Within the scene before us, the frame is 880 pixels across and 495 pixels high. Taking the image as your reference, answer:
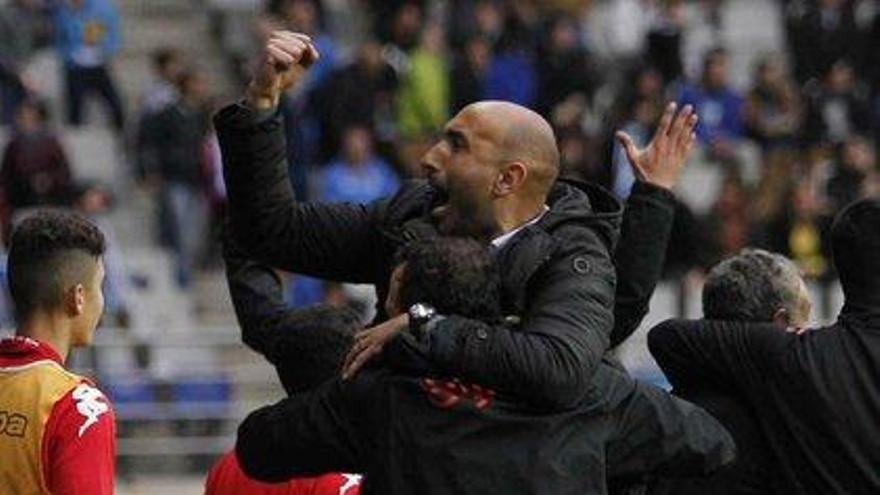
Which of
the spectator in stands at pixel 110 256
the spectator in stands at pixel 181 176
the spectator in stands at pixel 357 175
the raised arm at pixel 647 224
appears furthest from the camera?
the spectator in stands at pixel 181 176

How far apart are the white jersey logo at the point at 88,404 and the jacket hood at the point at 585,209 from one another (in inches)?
44.4

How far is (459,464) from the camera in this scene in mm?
5215

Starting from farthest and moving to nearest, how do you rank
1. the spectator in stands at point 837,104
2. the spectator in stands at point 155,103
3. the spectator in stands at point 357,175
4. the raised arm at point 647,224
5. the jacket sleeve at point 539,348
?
the spectator in stands at point 837,104, the spectator in stands at point 155,103, the spectator in stands at point 357,175, the raised arm at point 647,224, the jacket sleeve at point 539,348

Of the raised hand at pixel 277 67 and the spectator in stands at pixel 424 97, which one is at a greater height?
the raised hand at pixel 277 67

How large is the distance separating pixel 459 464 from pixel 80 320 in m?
1.18

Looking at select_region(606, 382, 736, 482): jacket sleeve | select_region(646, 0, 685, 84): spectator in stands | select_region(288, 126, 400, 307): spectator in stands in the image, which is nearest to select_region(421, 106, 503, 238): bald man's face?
select_region(606, 382, 736, 482): jacket sleeve

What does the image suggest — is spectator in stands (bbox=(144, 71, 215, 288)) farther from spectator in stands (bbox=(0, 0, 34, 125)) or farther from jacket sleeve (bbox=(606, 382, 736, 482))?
jacket sleeve (bbox=(606, 382, 736, 482))

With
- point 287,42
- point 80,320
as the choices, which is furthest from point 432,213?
point 80,320

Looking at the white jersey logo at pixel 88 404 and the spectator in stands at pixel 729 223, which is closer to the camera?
the white jersey logo at pixel 88 404

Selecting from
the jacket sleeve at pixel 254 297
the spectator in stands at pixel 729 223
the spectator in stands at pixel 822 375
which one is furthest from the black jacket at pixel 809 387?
the spectator in stands at pixel 729 223

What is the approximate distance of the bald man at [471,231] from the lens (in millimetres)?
5184

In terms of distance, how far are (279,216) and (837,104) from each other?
1551 centimetres

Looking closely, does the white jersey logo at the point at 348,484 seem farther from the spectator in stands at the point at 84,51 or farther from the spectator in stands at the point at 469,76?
the spectator in stands at the point at 84,51

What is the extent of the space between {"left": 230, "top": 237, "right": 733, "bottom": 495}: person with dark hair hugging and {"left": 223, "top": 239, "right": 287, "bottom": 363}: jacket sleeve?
43.0 inches
